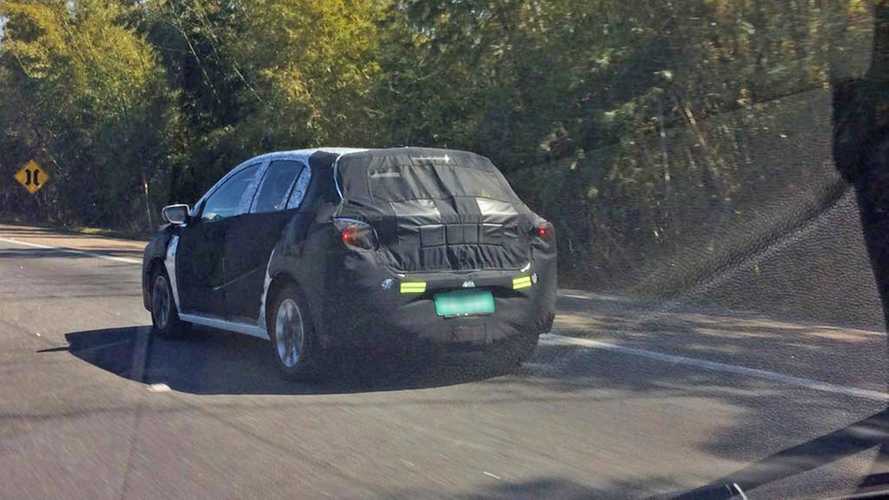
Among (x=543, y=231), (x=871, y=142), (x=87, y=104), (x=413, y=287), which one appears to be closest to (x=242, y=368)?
(x=413, y=287)

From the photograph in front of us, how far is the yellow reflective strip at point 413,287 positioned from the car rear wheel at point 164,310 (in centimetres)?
328

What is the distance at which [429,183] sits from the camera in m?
8.23

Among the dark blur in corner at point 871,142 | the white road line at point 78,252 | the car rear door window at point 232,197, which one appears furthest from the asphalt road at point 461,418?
the white road line at point 78,252

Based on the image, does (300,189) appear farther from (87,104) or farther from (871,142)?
(87,104)

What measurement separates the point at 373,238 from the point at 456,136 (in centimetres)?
1070

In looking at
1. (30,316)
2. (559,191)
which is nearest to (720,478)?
(30,316)

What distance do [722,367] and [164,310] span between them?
498 cm

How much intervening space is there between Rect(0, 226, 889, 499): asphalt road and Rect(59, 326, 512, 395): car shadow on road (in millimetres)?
26

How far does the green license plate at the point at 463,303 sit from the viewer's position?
25.5ft

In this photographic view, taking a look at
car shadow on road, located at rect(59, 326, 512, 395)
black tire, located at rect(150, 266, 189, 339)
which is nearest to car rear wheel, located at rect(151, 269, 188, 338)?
black tire, located at rect(150, 266, 189, 339)

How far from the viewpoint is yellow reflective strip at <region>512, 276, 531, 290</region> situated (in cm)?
A: 809

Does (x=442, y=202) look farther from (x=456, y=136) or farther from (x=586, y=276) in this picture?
(x=456, y=136)

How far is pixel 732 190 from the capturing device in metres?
14.5

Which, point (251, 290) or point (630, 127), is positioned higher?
point (630, 127)
